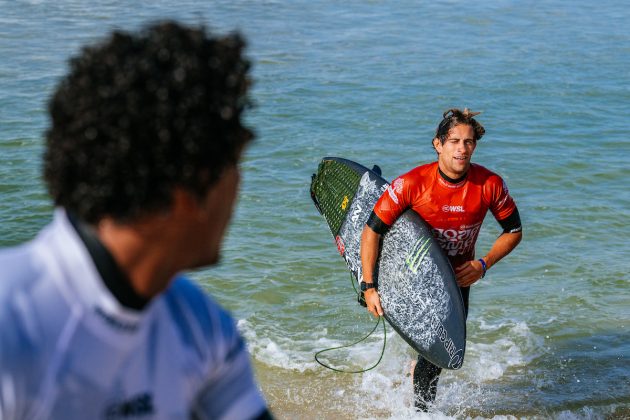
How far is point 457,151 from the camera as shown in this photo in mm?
5816

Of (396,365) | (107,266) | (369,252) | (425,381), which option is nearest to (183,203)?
(107,266)

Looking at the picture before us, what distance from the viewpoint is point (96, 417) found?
4.73ft

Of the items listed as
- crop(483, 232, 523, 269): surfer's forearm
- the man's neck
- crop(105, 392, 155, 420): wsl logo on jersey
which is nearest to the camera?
crop(105, 392, 155, 420): wsl logo on jersey

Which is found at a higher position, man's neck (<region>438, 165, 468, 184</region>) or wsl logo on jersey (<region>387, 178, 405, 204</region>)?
man's neck (<region>438, 165, 468, 184</region>)

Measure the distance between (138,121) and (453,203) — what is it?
4.76m

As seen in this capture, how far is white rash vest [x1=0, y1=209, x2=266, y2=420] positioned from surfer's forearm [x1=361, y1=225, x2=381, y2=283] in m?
4.63

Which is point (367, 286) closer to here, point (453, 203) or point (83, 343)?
point (453, 203)

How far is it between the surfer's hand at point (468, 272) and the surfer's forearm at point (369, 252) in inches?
22.2

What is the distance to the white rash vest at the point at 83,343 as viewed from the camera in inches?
52.4

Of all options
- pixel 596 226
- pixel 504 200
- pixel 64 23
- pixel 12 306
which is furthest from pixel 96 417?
pixel 64 23

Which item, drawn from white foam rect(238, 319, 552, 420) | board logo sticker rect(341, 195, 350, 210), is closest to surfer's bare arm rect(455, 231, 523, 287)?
white foam rect(238, 319, 552, 420)

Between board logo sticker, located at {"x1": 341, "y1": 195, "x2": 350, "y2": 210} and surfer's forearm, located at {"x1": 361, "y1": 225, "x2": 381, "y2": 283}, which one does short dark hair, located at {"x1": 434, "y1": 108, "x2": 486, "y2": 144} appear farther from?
board logo sticker, located at {"x1": 341, "y1": 195, "x2": 350, "y2": 210}

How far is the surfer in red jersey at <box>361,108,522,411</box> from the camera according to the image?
19.3ft

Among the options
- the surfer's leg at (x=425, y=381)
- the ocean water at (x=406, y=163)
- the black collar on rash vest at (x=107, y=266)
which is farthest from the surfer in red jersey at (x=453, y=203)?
the black collar on rash vest at (x=107, y=266)
